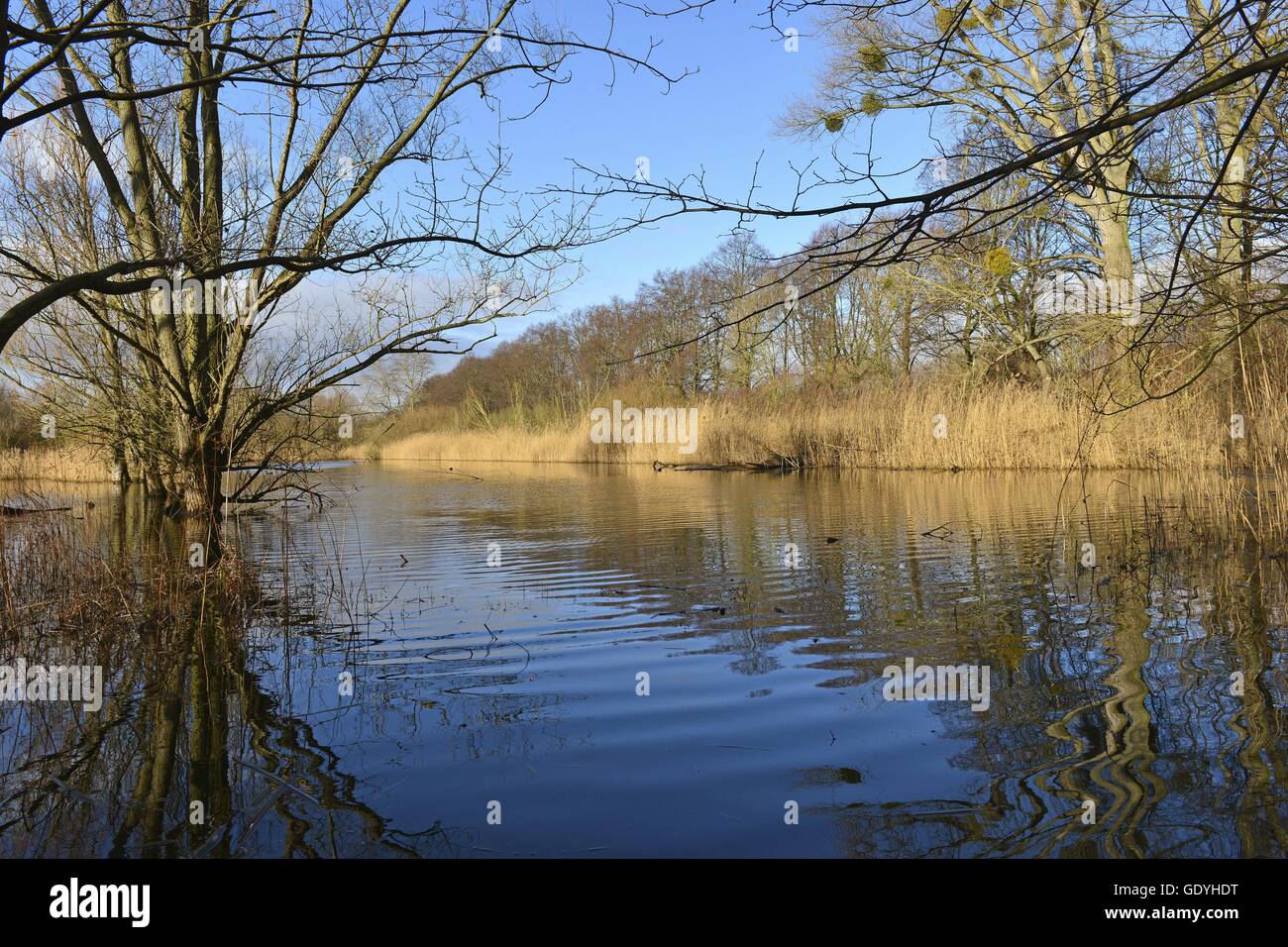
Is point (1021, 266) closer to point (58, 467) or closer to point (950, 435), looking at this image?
point (950, 435)

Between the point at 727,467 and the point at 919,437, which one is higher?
the point at 919,437

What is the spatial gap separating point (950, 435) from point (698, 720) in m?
15.5

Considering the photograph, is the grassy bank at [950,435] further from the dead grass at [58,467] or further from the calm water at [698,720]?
the dead grass at [58,467]

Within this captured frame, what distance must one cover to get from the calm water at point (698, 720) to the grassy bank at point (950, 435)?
11.4 feet

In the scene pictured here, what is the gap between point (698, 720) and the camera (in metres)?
3.36

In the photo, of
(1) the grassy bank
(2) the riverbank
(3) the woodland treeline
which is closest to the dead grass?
(2) the riverbank

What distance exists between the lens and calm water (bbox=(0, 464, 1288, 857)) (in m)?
2.45

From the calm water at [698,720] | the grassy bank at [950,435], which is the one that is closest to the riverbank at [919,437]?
the grassy bank at [950,435]

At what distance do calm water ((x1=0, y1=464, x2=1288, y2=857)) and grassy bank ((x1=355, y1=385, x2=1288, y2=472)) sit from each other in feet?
11.4

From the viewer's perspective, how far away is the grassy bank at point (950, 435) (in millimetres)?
12984

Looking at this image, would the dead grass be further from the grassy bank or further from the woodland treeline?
the woodland treeline

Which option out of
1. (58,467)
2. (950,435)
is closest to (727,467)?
(950,435)
